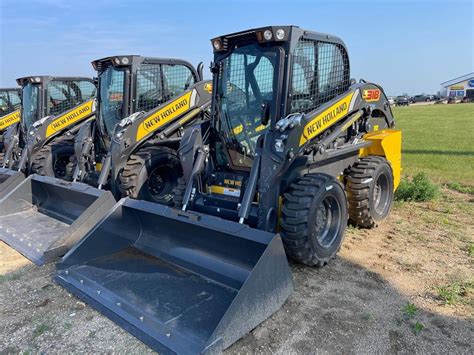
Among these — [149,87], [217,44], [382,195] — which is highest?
[217,44]

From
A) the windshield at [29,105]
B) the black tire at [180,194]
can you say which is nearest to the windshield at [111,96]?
the black tire at [180,194]

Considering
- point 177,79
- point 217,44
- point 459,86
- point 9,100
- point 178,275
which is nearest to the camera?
point 178,275

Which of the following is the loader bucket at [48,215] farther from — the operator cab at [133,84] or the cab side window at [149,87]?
the cab side window at [149,87]

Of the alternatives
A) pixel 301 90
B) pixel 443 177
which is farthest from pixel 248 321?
pixel 443 177

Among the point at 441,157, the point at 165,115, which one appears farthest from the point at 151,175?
the point at 441,157

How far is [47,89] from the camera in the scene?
30.6ft

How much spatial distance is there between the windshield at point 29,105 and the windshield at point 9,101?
395 cm

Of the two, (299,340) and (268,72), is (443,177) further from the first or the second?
(299,340)

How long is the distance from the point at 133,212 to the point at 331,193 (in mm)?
2094

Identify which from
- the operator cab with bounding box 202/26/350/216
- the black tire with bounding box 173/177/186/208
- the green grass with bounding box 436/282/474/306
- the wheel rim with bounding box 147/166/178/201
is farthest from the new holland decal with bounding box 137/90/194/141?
the green grass with bounding box 436/282/474/306

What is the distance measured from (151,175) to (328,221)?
3.18 meters

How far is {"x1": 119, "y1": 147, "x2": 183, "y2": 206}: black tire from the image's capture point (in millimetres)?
6199

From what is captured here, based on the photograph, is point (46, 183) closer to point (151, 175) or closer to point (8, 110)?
point (151, 175)

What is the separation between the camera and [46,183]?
590 centimetres
